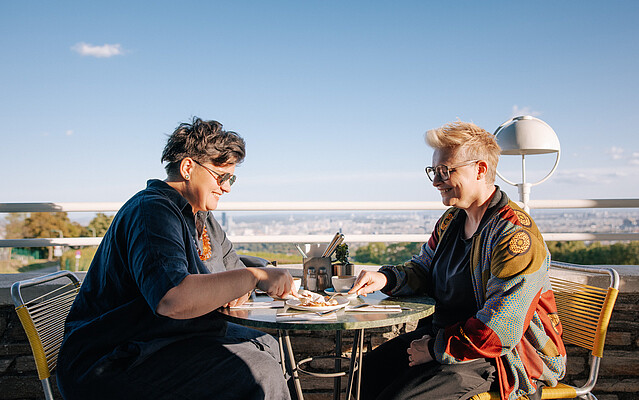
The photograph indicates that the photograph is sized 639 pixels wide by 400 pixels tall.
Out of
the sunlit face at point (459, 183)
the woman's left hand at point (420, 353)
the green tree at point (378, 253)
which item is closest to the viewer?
the woman's left hand at point (420, 353)

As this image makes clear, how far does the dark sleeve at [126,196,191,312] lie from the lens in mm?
1477

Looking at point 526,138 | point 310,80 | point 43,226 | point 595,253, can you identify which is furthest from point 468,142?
point 310,80

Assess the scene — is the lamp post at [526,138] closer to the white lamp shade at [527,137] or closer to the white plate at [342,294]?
the white lamp shade at [527,137]

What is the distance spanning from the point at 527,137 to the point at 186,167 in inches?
101

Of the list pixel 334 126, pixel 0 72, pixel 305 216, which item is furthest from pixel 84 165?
pixel 305 216

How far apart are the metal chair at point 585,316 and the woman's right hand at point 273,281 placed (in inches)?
43.2

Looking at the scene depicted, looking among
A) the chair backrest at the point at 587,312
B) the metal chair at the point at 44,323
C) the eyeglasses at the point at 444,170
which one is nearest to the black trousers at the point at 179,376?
the metal chair at the point at 44,323

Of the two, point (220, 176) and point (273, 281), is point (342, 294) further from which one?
point (220, 176)

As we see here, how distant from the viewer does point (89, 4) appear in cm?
2789

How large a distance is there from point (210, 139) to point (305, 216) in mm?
1704

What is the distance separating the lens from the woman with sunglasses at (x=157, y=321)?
151cm

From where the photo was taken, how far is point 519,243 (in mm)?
1817

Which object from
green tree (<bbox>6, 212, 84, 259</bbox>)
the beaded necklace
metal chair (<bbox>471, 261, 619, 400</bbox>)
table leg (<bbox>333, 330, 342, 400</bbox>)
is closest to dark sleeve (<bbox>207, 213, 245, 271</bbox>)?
the beaded necklace

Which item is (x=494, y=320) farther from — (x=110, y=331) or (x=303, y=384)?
(x=303, y=384)
